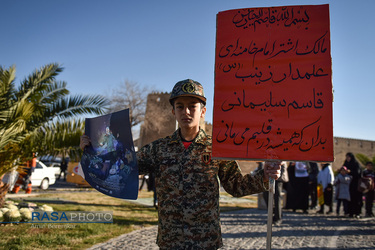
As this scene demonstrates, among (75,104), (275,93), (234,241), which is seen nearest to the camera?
(275,93)

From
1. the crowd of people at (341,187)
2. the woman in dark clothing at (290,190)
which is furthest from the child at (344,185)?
the woman in dark clothing at (290,190)

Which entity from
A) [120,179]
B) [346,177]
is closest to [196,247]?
[120,179]

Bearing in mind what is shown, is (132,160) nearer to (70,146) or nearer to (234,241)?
(234,241)

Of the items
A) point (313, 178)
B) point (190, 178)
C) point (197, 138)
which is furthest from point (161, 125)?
point (190, 178)

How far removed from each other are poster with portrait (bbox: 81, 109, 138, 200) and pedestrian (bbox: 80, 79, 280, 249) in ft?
0.39

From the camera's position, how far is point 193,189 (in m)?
2.17

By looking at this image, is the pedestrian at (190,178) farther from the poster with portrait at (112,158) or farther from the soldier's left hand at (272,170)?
the poster with portrait at (112,158)

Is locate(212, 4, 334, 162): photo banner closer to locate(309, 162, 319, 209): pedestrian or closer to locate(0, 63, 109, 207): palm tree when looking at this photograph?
locate(0, 63, 109, 207): palm tree

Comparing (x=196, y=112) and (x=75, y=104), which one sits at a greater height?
(x=75, y=104)

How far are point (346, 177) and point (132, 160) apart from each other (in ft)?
31.8

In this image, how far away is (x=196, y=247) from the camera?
2.07 m

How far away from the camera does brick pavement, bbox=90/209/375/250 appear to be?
5.27 m

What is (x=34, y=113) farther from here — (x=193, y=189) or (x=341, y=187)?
(x=341, y=187)

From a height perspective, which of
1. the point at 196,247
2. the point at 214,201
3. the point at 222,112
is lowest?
the point at 196,247
